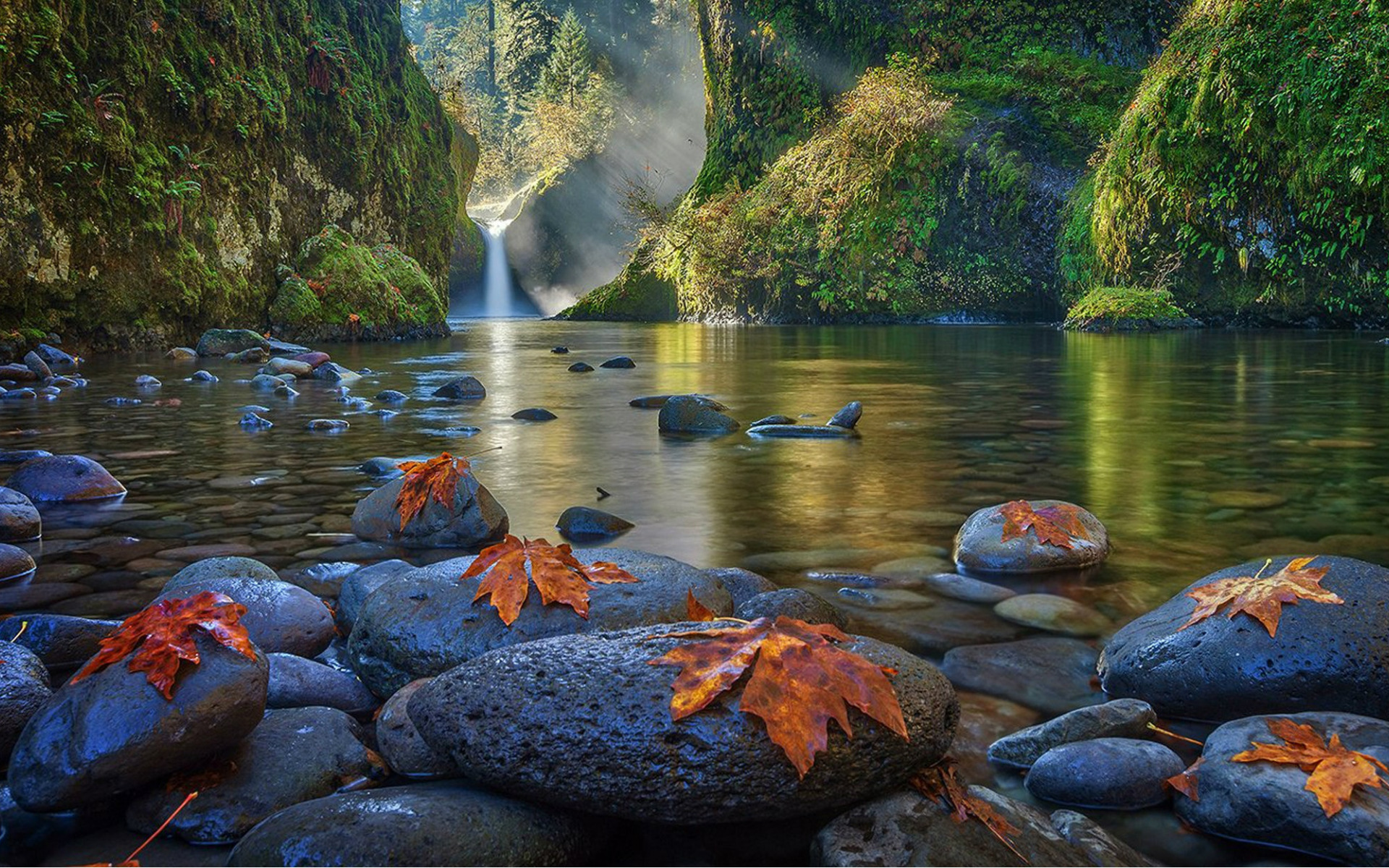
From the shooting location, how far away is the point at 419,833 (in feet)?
5.44

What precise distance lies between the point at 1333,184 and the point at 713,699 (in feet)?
55.5

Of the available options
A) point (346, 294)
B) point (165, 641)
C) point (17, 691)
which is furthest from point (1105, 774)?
point (346, 294)

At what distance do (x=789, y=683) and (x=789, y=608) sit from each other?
89 cm

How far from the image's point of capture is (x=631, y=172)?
45719 mm

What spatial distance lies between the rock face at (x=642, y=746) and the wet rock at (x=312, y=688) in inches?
25.3

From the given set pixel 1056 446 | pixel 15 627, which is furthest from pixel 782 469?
pixel 15 627

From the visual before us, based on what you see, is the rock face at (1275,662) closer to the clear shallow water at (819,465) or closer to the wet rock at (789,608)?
the clear shallow water at (819,465)

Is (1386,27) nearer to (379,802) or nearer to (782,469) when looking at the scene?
(782,469)

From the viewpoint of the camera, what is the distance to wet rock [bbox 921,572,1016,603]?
3.19 meters

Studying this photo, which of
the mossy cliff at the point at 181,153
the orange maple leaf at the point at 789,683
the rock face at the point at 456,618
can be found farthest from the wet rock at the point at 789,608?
the mossy cliff at the point at 181,153

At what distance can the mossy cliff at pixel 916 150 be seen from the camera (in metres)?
22.5

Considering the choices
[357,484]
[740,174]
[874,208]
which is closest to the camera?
[357,484]

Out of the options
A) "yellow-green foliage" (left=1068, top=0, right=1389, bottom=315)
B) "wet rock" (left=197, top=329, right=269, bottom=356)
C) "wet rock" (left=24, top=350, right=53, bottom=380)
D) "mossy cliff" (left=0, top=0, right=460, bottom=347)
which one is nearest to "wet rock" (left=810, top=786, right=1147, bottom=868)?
"wet rock" (left=24, top=350, right=53, bottom=380)

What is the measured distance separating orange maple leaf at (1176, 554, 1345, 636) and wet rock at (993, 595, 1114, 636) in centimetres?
33
